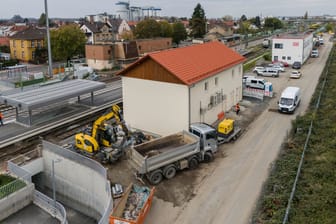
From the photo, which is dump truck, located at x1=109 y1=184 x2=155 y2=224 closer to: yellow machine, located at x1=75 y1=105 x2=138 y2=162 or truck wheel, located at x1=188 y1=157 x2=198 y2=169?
truck wheel, located at x1=188 y1=157 x2=198 y2=169

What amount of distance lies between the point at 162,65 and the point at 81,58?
53836mm

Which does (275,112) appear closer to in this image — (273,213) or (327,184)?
(327,184)

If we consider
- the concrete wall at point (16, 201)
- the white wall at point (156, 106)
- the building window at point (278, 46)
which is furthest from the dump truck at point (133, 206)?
the building window at point (278, 46)

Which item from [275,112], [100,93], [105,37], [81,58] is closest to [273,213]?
[275,112]

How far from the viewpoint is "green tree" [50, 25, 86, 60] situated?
208 ft

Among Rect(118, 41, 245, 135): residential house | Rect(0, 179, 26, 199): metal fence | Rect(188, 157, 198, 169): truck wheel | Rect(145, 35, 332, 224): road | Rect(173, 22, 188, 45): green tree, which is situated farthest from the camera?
Rect(173, 22, 188, 45): green tree

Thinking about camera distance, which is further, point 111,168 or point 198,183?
point 111,168

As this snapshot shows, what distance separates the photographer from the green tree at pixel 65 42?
63.3 metres

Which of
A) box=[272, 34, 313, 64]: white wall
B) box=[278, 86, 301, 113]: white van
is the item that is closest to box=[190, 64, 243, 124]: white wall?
box=[278, 86, 301, 113]: white van

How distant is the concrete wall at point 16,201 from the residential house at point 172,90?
9772 millimetres

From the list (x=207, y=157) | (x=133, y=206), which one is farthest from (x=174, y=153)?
(x=133, y=206)

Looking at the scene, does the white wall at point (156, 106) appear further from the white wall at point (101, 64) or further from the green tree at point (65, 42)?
the green tree at point (65, 42)

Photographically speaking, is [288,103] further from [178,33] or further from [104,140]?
[178,33]

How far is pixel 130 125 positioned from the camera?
2756cm
